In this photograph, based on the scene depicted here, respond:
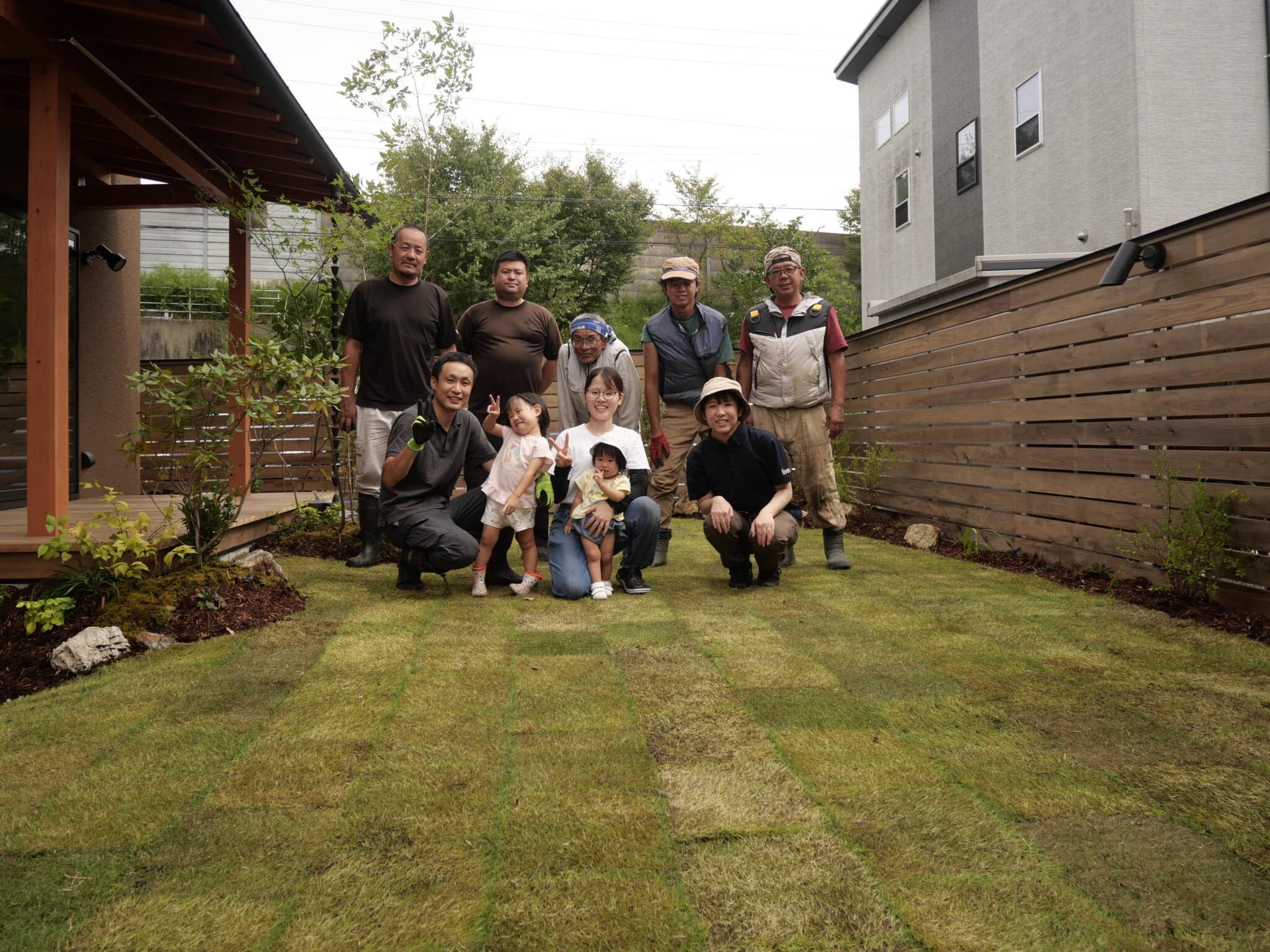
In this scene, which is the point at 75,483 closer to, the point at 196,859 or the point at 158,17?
the point at 158,17

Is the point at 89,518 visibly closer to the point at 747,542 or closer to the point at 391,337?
the point at 391,337

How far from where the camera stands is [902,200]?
605 inches

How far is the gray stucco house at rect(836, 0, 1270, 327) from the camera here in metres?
8.87

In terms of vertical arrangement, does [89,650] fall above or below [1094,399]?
below

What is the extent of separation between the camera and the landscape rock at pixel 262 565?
4.34 metres

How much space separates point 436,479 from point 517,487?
1.54 ft

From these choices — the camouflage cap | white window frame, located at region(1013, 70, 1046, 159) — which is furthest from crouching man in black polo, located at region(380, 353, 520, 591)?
white window frame, located at region(1013, 70, 1046, 159)

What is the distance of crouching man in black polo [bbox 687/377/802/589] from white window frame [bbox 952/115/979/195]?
32.3 feet

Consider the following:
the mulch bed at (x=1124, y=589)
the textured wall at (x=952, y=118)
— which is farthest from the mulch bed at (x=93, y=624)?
the textured wall at (x=952, y=118)

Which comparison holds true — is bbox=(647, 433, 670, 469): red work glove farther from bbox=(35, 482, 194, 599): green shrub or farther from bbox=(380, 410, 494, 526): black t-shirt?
bbox=(35, 482, 194, 599): green shrub

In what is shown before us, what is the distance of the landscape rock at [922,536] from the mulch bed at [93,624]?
165 inches

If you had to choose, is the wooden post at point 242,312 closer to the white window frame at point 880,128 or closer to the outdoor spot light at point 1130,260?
the outdoor spot light at point 1130,260

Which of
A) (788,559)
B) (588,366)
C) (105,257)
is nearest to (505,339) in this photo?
(588,366)

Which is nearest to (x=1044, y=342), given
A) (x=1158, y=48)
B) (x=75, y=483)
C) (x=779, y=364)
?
(x=779, y=364)
